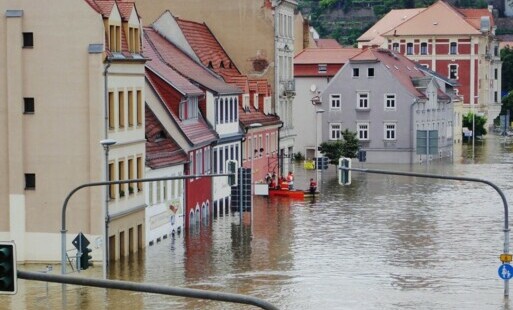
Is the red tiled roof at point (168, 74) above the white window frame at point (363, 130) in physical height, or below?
above

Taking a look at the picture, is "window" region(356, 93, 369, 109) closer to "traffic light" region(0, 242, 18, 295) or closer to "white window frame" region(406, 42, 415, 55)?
"white window frame" region(406, 42, 415, 55)

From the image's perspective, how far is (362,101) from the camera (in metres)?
107

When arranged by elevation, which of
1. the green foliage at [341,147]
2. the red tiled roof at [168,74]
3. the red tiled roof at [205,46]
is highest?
the red tiled roof at [205,46]

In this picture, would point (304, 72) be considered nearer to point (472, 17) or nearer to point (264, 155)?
point (264, 155)

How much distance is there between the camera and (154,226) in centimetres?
5353

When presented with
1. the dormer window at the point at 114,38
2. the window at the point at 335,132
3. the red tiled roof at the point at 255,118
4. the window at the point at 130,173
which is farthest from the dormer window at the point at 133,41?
the window at the point at 335,132

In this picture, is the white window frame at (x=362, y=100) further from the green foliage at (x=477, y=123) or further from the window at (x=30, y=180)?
the window at (x=30, y=180)

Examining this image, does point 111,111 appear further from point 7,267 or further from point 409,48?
point 409,48

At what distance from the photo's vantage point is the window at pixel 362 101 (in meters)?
106

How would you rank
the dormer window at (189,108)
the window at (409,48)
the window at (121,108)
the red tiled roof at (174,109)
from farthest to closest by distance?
the window at (409,48) < the dormer window at (189,108) < the red tiled roof at (174,109) < the window at (121,108)

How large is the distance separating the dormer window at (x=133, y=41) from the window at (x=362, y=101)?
56.0 m

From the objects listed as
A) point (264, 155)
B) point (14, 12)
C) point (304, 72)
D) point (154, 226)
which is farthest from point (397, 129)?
point (14, 12)

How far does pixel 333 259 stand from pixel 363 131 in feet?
190

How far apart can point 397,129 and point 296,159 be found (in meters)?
7.87
